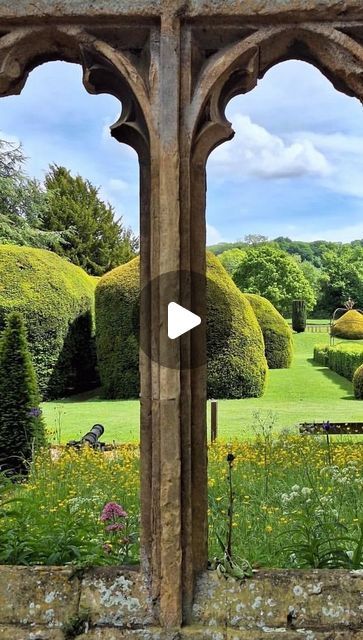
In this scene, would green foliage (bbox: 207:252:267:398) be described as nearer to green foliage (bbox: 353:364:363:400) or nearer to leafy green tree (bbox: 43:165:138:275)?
green foliage (bbox: 353:364:363:400)

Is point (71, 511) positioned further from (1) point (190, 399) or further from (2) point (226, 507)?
(1) point (190, 399)

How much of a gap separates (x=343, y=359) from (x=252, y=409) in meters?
5.37

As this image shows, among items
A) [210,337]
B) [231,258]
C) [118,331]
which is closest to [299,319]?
[231,258]

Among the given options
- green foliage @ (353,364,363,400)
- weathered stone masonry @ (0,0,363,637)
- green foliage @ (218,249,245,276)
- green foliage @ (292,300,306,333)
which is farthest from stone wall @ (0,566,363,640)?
green foliage @ (218,249,245,276)

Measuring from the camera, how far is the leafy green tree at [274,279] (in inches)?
1454

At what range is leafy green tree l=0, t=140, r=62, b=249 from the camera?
16.8m

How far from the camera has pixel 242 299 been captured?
11.2 meters

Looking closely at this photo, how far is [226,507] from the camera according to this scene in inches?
133

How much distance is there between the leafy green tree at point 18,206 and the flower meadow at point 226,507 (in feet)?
37.3

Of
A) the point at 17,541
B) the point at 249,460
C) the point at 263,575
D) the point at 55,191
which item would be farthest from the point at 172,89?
the point at 55,191

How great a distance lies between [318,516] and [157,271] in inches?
86.3

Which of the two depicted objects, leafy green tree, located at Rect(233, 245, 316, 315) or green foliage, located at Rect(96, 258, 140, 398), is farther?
leafy green tree, located at Rect(233, 245, 316, 315)

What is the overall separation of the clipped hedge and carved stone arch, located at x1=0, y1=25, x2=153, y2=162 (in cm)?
1232

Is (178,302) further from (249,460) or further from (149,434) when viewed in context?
(249,460)
